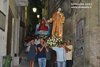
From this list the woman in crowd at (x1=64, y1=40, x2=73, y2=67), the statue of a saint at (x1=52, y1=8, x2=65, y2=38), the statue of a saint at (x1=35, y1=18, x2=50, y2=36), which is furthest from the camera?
the statue of a saint at (x1=35, y1=18, x2=50, y2=36)

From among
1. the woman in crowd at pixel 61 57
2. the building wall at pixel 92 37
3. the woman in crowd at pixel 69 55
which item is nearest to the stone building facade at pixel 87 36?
the building wall at pixel 92 37

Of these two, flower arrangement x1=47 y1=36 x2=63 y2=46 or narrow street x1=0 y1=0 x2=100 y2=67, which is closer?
narrow street x1=0 y1=0 x2=100 y2=67

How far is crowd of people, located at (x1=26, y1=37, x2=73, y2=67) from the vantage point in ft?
58.7

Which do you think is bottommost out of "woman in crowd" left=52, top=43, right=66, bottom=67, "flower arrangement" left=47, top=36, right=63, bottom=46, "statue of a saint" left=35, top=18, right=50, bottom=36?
"woman in crowd" left=52, top=43, right=66, bottom=67

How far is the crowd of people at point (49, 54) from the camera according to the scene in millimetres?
17906

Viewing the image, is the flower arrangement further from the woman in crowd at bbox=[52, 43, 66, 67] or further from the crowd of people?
the woman in crowd at bbox=[52, 43, 66, 67]

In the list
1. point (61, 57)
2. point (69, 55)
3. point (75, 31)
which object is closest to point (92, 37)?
point (69, 55)

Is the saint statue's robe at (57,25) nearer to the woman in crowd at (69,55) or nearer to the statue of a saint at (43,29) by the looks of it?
the statue of a saint at (43,29)

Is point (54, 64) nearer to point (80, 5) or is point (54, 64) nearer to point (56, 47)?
point (56, 47)

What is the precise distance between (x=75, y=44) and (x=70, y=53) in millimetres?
2312

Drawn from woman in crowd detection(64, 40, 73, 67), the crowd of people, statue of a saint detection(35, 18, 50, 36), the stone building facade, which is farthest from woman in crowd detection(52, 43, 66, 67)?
statue of a saint detection(35, 18, 50, 36)

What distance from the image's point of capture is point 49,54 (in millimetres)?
18484

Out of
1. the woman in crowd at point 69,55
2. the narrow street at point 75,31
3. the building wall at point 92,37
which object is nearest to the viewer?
the narrow street at point 75,31

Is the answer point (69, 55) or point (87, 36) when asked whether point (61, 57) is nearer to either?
point (69, 55)
